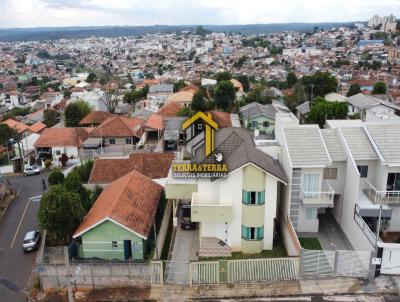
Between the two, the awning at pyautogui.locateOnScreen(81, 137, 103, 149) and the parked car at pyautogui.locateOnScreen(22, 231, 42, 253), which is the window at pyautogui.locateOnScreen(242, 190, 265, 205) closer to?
the parked car at pyautogui.locateOnScreen(22, 231, 42, 253)

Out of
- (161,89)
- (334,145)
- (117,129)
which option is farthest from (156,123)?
(161,89)

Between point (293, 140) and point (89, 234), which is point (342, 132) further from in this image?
point (89, 234)

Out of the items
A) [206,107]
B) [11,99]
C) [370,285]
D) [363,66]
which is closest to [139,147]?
[206,107]

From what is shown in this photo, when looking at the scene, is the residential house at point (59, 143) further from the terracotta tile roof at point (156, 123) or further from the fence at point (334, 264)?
the fence at point (334, 264)

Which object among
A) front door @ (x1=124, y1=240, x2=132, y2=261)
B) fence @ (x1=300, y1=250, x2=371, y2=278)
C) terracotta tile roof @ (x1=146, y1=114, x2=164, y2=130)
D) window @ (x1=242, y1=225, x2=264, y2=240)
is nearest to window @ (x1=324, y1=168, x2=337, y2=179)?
window @ (x1=242, y1=225, x2=264, y2=240)

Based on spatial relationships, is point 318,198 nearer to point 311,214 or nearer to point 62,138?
point 311,214
